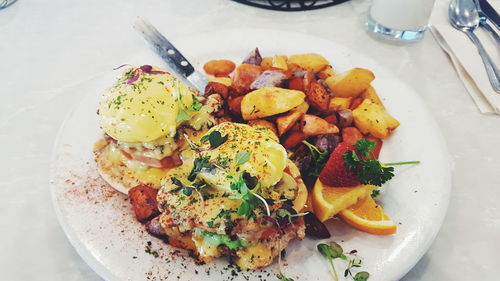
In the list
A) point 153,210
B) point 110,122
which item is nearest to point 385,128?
point 153,210

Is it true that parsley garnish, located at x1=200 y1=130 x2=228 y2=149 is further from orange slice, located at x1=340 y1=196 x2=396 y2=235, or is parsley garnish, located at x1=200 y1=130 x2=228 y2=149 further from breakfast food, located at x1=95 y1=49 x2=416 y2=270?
orange slice, located at x1=340 y1=196 x2=396 y2=235

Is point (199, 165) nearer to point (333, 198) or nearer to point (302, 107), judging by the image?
point (333, 198)

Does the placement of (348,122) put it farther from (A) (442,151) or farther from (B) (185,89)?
(B) (185,89)

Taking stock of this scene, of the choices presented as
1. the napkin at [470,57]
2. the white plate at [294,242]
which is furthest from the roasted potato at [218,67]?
the napkin at [470,57]

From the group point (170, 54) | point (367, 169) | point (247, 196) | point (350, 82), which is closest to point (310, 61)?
point (350, 82)

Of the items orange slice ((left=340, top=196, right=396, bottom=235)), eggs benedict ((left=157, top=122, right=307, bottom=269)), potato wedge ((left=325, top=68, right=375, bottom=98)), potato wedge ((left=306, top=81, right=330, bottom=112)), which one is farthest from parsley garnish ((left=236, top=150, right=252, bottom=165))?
potato wedge ((left=325, top=68, right=375, bottom=98))
